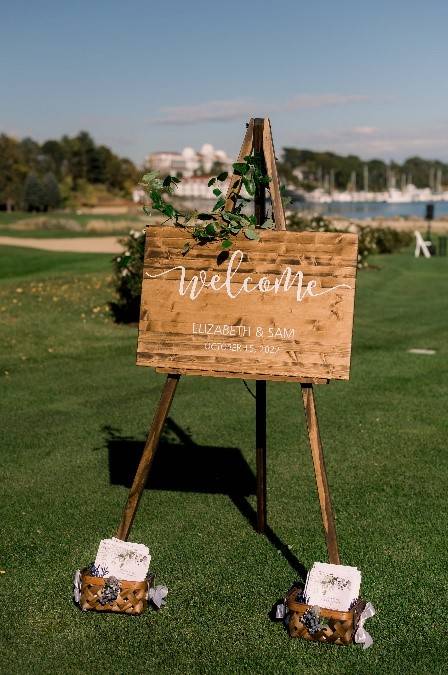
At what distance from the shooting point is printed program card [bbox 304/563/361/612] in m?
5.32

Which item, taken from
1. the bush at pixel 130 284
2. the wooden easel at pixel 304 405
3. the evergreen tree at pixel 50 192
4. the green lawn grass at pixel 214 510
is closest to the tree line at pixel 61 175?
the evergreen tree at pixel 50 192

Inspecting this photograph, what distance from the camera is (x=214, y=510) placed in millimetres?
7574

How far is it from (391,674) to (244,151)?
11.3 ft

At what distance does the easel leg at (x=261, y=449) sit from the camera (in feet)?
22.3

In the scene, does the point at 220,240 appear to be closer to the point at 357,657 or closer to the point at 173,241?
the point at 173,241

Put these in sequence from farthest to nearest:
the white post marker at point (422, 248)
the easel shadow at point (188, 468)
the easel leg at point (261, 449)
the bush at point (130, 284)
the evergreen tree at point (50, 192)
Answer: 1. the evergreen tree at point (50, 192)
2. the white post marker at point (422, 248)
3. the bush at point (130, 284)
4. the easel shadow at point (188, 468)
5. the easel leg at point (261, 449)

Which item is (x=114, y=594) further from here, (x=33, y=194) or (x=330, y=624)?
(x=33, y=194)

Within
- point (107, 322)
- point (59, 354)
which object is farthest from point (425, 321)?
point (59, 354)

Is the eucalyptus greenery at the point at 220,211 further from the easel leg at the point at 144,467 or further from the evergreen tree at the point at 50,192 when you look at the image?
the evergreen tree at the point at 50,192

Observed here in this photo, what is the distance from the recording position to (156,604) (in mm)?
5691

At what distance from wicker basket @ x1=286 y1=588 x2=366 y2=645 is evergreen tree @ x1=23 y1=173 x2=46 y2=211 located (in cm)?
11280

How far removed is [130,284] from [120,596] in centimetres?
1248

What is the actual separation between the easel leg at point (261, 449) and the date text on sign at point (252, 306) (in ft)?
3.32

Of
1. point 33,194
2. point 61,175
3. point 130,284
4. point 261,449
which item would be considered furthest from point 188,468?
point 61,175
